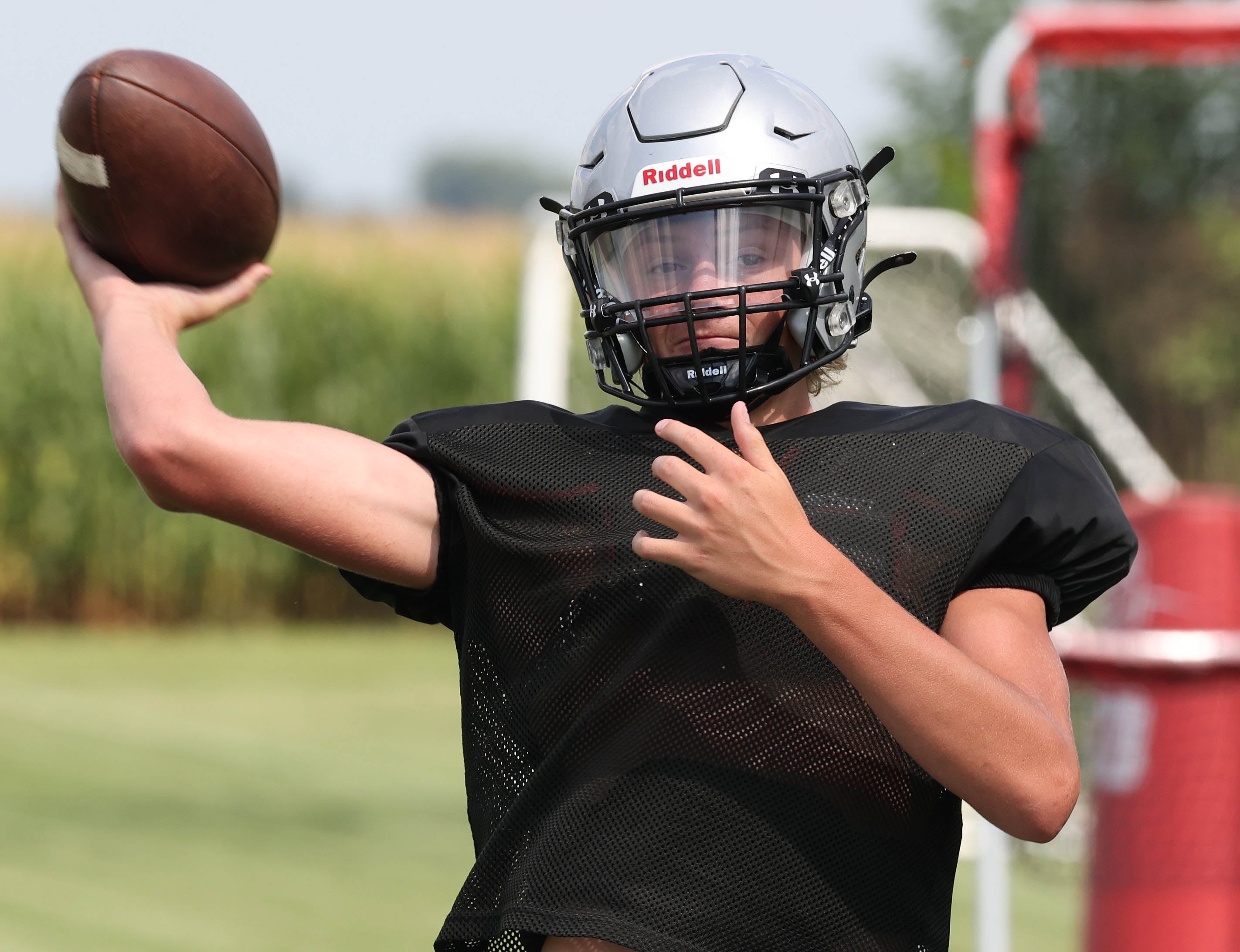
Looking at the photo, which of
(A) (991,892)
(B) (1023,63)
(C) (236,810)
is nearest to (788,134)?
(A) (991,892)

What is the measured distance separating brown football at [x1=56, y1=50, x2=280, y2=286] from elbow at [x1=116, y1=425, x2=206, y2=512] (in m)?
0.43

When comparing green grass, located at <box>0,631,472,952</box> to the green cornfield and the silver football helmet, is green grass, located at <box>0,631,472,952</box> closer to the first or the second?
the green cornfield

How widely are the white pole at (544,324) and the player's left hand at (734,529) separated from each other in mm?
3387

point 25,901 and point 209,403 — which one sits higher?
point 209,403

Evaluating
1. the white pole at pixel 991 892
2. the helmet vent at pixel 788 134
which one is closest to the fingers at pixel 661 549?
the helmet vent at pixel 788 134

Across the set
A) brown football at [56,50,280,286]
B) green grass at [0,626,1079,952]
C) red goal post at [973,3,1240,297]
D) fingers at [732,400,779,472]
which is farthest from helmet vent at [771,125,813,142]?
green grass at [0,626,1079,952]

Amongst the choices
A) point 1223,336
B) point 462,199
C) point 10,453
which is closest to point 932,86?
point 1223,336

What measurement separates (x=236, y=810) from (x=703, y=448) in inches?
202

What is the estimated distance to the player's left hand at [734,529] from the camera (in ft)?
4.99

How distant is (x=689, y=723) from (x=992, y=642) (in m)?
0.32

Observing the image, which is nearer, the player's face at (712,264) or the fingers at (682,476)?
the fingers at (682,476)

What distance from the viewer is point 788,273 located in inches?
74.3

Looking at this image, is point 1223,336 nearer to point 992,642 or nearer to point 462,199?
point 992,642

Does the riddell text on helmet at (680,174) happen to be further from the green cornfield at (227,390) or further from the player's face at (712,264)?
the green cornfield at (227,390)
